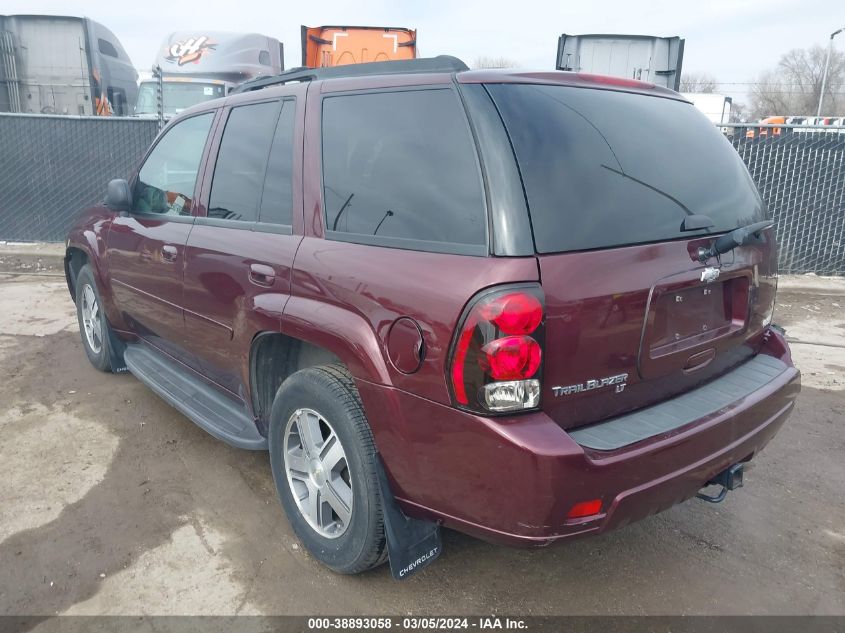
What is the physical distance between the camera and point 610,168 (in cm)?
220

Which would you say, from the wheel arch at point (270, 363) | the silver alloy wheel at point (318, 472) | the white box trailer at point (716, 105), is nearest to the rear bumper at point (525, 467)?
the silver alloy wheel at point (318, 472)

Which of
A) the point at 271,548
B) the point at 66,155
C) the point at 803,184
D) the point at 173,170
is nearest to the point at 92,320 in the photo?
the point at 173,170

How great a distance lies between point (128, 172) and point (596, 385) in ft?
30.8

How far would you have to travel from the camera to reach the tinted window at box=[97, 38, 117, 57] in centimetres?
1381

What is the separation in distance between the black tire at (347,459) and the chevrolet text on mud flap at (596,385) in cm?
72

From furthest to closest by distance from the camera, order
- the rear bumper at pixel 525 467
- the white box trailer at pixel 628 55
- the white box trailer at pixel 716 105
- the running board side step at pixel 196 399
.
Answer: the white box trailer at pixel 716 105, the white box trailer at pixel 628 55, the running board side step at pixel 196 399, the rear bumper at pixel 525 467

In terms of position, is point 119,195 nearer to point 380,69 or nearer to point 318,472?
point 380,69

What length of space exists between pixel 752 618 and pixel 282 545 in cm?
193

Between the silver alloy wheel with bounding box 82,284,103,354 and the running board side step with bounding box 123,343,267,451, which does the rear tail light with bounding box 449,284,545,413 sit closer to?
the running board side step with bounding box 123,343,267,451

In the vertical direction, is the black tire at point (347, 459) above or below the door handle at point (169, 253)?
below

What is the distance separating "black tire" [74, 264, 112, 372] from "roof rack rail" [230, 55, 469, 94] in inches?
87.7

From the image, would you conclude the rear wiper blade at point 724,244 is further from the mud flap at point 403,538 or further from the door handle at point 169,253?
the door handle at point 169,253

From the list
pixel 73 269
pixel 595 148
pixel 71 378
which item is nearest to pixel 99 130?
pixel 73 269

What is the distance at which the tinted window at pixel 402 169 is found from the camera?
6.87ft
